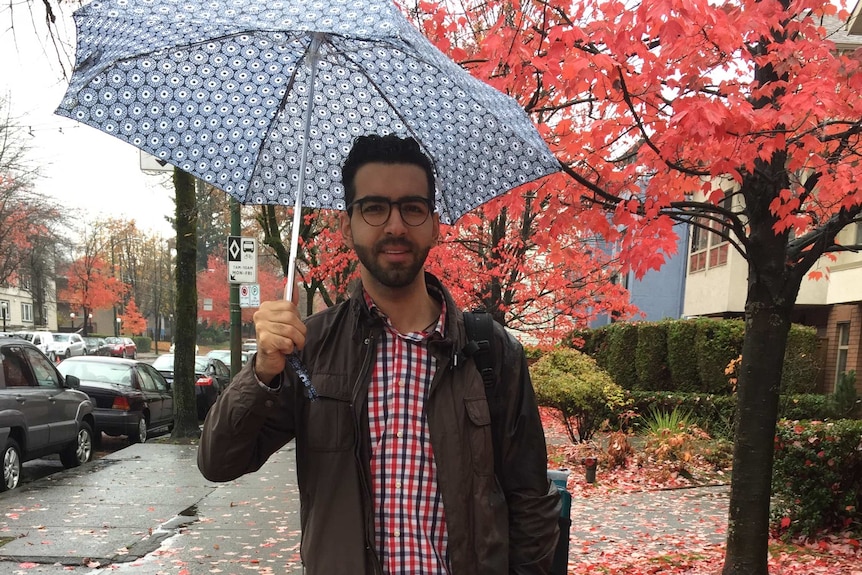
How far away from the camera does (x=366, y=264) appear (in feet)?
6.56

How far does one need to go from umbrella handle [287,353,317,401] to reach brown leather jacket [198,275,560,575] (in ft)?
0.15

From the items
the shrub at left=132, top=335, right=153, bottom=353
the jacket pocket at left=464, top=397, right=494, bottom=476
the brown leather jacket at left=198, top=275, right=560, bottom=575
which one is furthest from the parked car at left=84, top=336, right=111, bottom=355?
the jacket pocket at left=464, top=397, right=494, bottom=476

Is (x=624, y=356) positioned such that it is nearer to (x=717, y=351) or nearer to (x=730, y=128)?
(x=717, y=351)

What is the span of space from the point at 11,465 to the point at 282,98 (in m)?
7.50

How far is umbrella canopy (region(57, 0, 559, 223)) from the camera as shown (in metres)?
2.01

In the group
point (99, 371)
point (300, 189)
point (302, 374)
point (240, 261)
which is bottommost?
point (99, 371)

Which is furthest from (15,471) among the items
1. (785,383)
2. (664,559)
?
(785,383)

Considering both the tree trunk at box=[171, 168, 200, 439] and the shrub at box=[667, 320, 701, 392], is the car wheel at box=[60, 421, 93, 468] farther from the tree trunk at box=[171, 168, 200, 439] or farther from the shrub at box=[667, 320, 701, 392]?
the shrub at box=[667, 320, 701, 392]

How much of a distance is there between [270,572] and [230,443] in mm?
3929

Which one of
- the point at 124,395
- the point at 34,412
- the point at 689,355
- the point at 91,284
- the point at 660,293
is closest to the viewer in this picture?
the point at 34,412

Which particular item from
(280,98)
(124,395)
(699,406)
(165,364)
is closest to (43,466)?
(124,395)

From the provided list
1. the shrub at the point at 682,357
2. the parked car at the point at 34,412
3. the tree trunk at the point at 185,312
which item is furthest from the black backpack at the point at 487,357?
the shrub at the point at 682,357

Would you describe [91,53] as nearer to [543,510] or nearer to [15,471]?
[543,510]

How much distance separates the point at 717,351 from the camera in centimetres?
1435
